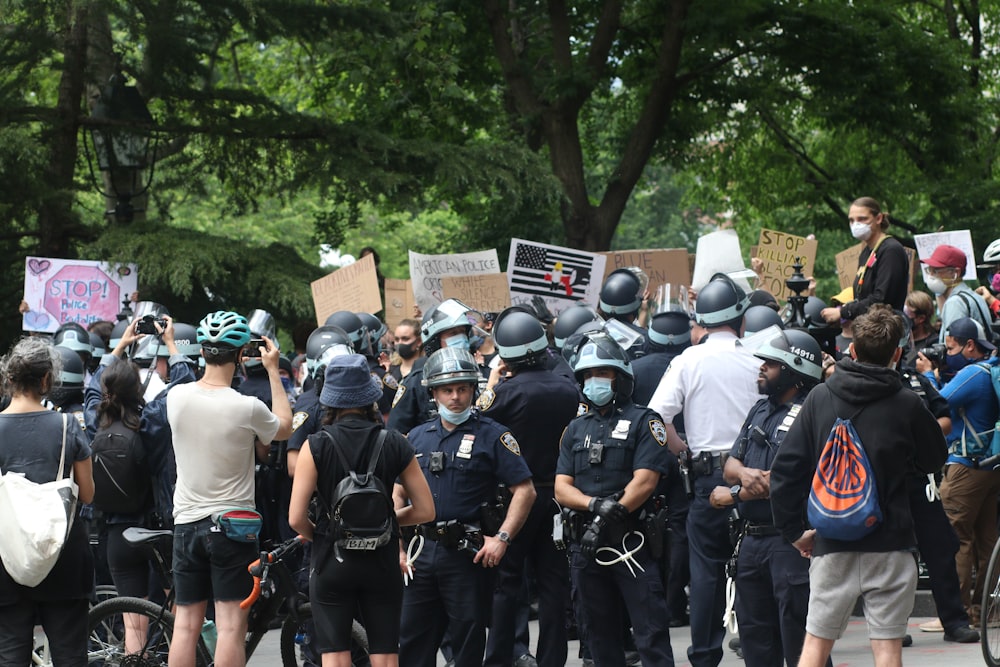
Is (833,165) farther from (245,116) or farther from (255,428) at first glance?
(255,428)

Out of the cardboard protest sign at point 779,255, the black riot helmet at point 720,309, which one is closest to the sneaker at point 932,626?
the black riot helmet at point 720,309

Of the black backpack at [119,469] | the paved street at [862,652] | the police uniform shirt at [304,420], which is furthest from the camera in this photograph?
the paved street at [862,652]

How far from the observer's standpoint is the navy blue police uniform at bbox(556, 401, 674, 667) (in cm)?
725

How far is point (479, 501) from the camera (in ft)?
24.5

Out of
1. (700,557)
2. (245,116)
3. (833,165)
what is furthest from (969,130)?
(700,557)

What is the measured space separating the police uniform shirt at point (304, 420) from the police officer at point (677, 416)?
2.22 metres

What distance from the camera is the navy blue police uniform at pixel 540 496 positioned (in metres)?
8.07

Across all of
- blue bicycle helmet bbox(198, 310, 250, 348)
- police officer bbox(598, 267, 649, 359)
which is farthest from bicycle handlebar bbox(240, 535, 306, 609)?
police officer bbox(598, 267, 649, 359)

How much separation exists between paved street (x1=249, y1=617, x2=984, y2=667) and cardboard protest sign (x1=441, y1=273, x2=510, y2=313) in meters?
4.08

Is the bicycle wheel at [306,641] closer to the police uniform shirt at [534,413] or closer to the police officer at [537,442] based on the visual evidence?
the police officer at [537,442]

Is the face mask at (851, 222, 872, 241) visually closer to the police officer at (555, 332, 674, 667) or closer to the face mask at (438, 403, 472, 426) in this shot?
the police officer at (555, 332, 674, 667)

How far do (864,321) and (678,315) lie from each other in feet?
13.5

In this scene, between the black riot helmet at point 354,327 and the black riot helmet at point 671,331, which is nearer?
the black riot helmet at point 354,327

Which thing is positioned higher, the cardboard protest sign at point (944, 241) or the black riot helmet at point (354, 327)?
the cardboard protest sign at point (944, 241)
